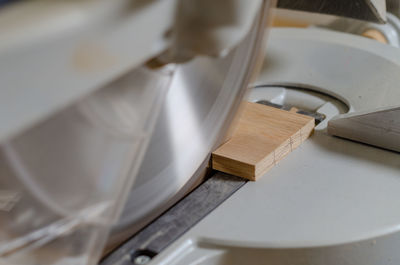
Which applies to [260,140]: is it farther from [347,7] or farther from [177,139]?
[347,7]

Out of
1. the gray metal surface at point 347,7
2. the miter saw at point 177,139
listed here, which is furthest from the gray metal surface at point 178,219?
the gray metal surface at point 347,7

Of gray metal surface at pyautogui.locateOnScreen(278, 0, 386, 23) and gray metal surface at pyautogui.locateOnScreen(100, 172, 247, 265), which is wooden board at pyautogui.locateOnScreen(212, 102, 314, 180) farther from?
gray metal surface at pyautogui.locateOnScreen(278, 0, 386, 23)

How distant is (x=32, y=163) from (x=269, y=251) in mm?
322

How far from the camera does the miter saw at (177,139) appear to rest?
0.35 metres

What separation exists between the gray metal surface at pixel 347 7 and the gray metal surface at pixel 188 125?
412 millimetres

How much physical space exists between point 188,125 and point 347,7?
0.55m

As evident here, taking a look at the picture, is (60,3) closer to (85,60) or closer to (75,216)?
(85,60)

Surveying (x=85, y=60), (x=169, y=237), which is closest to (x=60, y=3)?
(x=85, y=60)

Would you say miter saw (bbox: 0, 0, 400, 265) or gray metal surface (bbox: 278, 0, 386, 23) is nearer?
miter saw (bbox: 0, 0, 400, 265)

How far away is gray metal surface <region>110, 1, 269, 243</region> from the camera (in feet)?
2.13

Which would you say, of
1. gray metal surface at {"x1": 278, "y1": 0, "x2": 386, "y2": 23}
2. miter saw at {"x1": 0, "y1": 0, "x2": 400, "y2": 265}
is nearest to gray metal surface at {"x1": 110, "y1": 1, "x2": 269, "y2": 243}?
miter saw at {"x1": 0, "y1": 0, "x2": 400, "y2": 265}

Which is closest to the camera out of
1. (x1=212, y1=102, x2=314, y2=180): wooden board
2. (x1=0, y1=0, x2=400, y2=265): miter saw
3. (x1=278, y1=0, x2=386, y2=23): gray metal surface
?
(x1=0, y1=0, x2=400, y2=265): miter saw

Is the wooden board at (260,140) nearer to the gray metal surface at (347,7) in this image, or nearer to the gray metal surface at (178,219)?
the gray metal surface at (178,219)

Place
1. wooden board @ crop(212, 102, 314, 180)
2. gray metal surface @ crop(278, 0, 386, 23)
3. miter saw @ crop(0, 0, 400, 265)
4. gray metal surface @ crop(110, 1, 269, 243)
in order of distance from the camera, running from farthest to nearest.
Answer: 1. gray metal surface @ crop(278, 0, 386, 23)
2. wooden board @ crop(212, 102, 314, 180)
3. gray metal surface @ crop(110, 1, 269, 243)
4. miter saw @ crop(0, 0, 400, 265)
